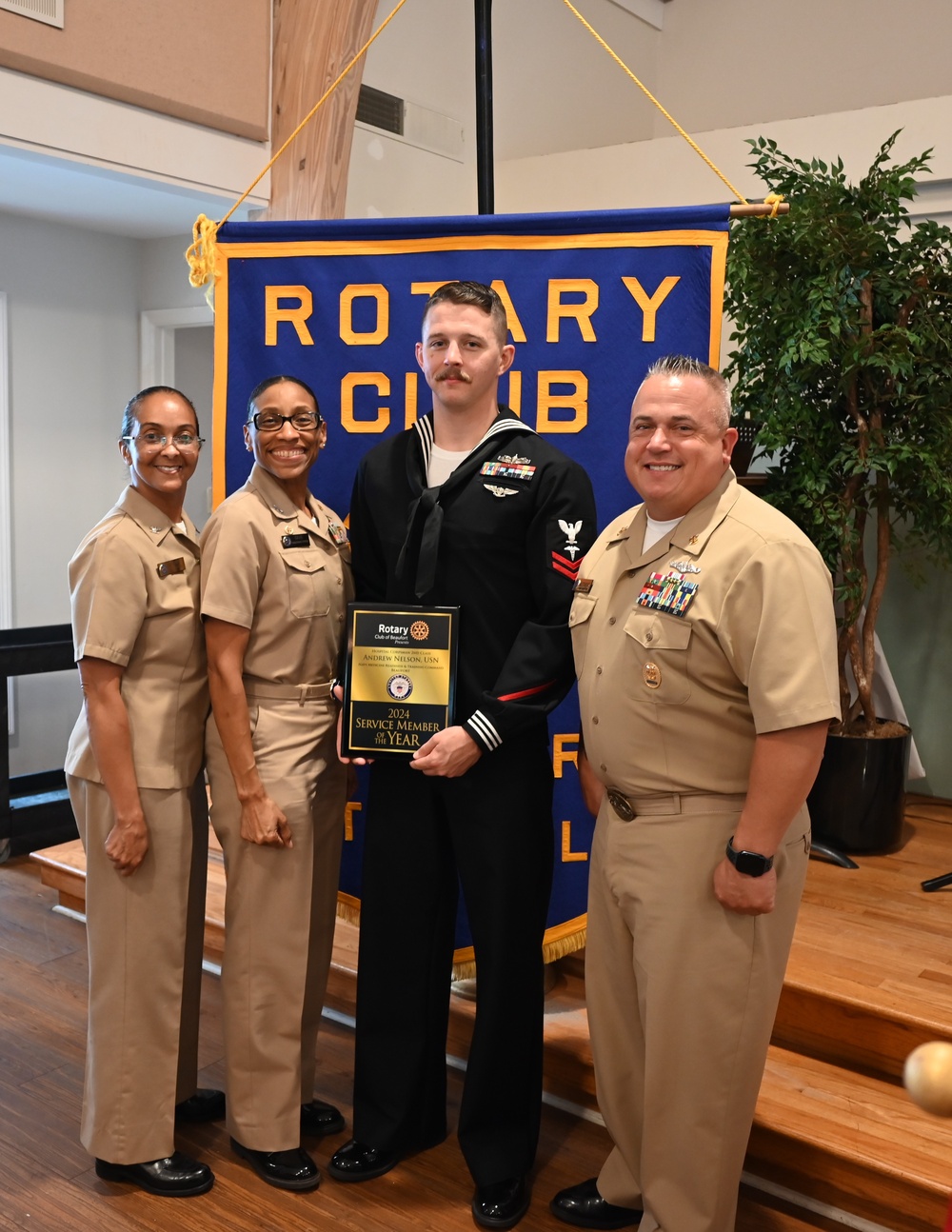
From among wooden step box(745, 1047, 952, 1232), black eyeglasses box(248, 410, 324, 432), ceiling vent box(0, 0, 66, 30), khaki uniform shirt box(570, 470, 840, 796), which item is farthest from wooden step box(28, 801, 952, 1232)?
ceiling vent box(0, 0, 66, 30)

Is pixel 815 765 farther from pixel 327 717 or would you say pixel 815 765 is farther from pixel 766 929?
pixel 327 717

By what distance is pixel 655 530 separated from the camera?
192cm

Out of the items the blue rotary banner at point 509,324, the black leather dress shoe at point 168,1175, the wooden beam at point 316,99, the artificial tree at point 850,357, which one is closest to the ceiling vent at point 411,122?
the wooden beam at point 316,99

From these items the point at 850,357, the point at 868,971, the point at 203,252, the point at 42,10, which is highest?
the point at 42,10

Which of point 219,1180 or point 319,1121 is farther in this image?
point 319,1121

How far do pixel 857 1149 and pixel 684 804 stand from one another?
0.92 metres

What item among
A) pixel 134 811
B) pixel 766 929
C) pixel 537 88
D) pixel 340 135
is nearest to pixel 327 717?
pixel 134 811

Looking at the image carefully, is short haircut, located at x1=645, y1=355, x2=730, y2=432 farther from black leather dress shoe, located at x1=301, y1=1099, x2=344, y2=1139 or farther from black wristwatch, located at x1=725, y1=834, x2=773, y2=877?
black leather dress shoe, located at x1=301, y1=1099, x2=344, y2=1139

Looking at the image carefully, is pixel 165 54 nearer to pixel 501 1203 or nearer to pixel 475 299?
pixel 475 299

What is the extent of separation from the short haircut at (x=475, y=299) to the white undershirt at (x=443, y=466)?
0.73ft

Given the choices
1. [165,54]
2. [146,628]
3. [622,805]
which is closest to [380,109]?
[165,54]

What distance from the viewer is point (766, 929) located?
6.01 ft

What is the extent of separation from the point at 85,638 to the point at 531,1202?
1.41 meters

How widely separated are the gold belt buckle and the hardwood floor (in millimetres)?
855
